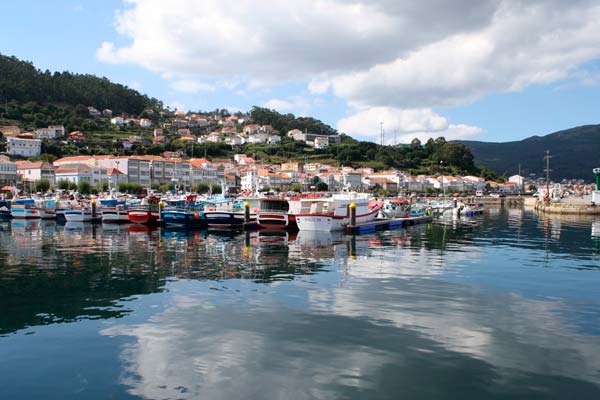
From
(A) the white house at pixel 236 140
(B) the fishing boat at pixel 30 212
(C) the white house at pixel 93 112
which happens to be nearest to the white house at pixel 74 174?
(B) the fishing boat at pixel 30 212

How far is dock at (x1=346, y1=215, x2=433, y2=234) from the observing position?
37656 millimetres

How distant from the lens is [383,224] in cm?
4259

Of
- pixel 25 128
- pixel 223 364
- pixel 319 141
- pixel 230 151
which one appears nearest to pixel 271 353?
pixel 223 364

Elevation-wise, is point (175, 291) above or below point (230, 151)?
below

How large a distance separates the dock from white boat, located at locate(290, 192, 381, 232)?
968 millimetres

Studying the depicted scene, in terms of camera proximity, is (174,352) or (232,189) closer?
(174,352)

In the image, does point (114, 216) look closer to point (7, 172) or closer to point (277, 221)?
point (277, 221)

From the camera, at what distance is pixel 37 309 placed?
13.3m

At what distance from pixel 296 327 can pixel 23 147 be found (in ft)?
410

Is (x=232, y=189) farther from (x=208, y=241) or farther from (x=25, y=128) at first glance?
(x=208, y=241)

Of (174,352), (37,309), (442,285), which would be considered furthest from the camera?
(442,285)

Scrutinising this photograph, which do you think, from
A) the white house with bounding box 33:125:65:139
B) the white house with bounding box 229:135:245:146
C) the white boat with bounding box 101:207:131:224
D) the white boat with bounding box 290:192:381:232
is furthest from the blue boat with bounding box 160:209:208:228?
the white house with bounding box 229:135:245:146

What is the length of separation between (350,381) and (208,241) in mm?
23809

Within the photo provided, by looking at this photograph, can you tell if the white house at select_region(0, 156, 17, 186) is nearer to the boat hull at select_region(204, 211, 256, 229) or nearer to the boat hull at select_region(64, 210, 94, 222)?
the boat hull at select_region(64, 210, 94, 222)
